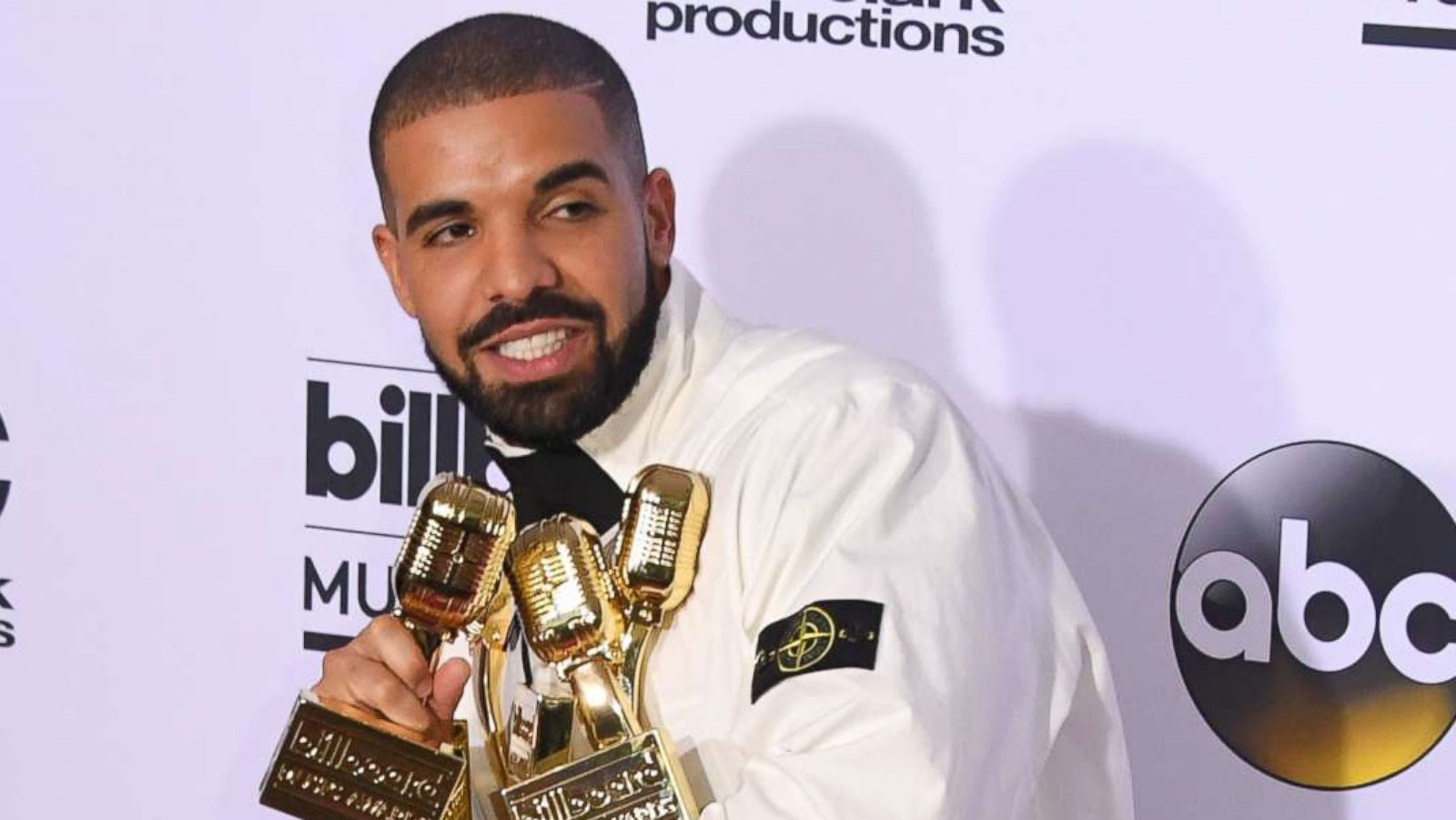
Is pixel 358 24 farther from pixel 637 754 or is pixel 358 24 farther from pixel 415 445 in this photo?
pixel 637 754

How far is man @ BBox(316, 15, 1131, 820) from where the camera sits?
1.32 meters

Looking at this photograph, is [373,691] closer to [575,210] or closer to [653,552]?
[653,552]

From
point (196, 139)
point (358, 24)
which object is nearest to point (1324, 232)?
point (358, 24)

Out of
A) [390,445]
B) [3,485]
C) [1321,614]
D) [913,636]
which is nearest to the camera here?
[913,636]

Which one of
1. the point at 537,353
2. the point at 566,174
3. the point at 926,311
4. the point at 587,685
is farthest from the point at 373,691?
the point at 926,311

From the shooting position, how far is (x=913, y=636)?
1.32 meters

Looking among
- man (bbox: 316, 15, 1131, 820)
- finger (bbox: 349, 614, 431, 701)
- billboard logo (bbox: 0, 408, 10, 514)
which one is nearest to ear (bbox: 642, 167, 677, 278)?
man (bbox: 316, 15, 1131, 820)

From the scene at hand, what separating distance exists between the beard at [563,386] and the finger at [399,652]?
0.16m

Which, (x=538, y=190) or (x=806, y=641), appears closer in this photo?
(x=806, y=641)

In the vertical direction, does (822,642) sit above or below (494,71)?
below

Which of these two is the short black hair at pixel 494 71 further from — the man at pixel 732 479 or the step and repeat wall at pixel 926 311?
the step and repeat wall at pixel 926 311

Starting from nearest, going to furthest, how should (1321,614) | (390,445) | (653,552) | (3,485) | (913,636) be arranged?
(913,636)
(653,552)
(1321,614)
(390,445)
(3,485)

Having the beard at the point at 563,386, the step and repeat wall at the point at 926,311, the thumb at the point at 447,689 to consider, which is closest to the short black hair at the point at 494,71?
the beard at the point at 563,386

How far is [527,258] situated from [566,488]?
20 cm
